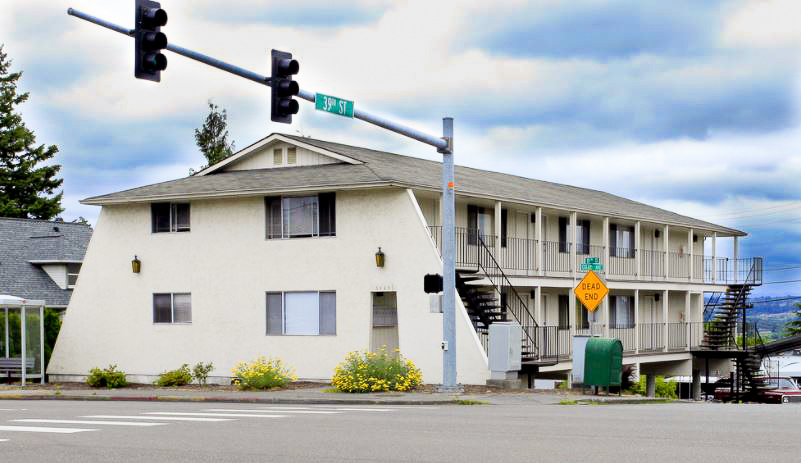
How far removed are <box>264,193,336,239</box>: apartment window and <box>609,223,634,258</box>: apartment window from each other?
1417 cm

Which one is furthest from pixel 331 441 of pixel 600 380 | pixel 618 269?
pixel 618 269

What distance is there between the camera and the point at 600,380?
2708 centimetres

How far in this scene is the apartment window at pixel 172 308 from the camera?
35406 millimetres

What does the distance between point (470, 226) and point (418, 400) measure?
11679mm

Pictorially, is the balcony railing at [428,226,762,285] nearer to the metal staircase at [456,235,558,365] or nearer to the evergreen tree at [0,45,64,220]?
the metal staircase at [456,235,558,365]

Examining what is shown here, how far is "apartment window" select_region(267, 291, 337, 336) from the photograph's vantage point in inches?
1288

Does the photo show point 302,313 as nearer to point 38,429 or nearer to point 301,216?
point 301,216

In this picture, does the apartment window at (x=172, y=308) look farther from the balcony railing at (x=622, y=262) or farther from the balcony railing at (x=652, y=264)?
the balcony railing at (x=652, y=264)

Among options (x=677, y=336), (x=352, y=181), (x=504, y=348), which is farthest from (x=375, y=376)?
(x=677, y=336)

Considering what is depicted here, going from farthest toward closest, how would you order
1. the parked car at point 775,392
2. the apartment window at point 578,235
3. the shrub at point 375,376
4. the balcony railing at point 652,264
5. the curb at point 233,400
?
the balcony railing at point 652,264 < the parked car at point 775,392 < the apartment window at point 578,235 < the shrub at point 375,376 < the curb at point 233,400

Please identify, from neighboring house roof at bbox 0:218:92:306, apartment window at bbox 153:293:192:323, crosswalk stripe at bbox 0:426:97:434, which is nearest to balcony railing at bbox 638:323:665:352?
apartment window at bbox 153:293:192:323

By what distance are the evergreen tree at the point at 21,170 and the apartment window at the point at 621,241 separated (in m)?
41.1

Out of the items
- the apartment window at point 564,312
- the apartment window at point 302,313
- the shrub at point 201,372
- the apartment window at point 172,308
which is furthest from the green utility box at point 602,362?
the apartment window at point 172,308

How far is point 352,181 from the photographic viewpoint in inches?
1243
